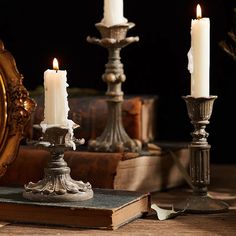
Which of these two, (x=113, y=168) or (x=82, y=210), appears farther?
(x=113, y=168)

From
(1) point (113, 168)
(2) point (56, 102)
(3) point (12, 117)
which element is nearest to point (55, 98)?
(2) point (56, 102)

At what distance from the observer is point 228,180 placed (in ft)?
6.10

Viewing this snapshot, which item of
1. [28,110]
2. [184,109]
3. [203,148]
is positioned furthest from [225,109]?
[28,110]

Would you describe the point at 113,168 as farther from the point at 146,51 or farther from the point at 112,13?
the point at 146,51

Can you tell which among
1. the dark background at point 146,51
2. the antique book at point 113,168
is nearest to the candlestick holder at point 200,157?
the antique book at point 113,168

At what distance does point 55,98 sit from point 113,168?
24 cm

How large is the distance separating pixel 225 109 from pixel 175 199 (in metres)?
0.42

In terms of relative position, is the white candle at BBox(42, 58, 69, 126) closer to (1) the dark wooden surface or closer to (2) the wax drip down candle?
(2) the wax drip down candle

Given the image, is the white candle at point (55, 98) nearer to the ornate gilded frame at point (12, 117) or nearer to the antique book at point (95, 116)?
the ornate gilded frame at point (12, 117)

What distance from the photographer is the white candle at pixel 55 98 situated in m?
1.42

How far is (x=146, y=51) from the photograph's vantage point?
6.86 feet

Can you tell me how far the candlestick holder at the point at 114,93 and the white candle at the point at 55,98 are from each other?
251 millimetres

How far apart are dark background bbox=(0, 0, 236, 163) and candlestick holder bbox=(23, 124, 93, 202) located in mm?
658

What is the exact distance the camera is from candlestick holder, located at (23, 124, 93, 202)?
1423 millimetres
